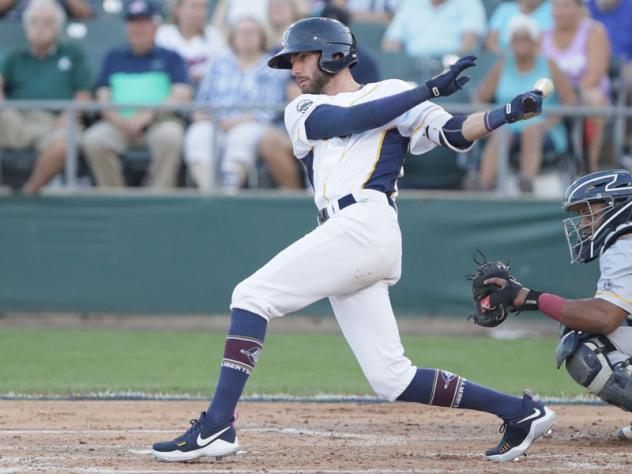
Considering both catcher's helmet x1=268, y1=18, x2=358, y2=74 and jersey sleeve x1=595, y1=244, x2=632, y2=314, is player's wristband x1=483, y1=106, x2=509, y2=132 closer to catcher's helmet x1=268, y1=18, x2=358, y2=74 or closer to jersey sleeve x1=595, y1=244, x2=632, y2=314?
catcher's helmet x1=268, y1=18, x2=358, y2=74

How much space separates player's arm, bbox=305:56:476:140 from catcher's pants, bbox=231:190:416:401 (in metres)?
0.29

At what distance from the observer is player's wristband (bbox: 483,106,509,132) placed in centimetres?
481

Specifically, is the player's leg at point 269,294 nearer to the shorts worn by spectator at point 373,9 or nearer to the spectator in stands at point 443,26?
the spectator in stands at point 443,26

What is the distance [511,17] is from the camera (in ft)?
38.0

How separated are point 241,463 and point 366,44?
778cm

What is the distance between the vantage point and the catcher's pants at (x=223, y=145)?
9984 millimetres

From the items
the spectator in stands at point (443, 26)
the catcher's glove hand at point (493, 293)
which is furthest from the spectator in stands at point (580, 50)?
the catcher's glove hand at point (493, 293)

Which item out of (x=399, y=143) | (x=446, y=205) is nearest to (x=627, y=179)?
(x=399, y=143)

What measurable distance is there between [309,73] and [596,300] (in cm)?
166

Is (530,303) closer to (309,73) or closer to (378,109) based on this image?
(378,109)

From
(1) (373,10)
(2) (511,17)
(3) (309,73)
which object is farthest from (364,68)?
(3) (309,73)

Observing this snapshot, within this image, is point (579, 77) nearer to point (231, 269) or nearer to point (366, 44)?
point (366, 44)

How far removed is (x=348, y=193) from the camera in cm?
492

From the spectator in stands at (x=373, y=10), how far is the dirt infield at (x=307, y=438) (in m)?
6.37
